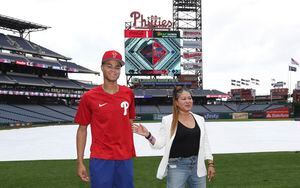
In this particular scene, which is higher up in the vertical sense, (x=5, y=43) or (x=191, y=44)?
(x=191, y=44)

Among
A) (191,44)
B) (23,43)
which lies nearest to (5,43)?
(23,43)

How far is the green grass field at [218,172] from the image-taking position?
8562mm

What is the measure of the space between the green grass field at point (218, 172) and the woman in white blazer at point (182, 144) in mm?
3655

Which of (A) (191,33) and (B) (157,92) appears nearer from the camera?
(B) (157,92)

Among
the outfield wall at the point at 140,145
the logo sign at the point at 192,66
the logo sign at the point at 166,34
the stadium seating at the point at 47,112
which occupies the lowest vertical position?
the stadium seating at the point at 47,112

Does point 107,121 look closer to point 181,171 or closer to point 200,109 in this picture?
point 181,171

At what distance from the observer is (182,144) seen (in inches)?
186

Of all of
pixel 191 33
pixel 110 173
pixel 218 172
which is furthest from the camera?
pixel 191 33

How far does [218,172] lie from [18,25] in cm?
7115

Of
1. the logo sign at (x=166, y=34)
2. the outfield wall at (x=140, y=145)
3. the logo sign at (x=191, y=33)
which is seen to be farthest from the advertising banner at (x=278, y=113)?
the outfield wall at (x=140, y=145)

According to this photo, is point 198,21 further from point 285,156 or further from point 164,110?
point 285,156

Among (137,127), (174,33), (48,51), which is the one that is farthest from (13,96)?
(137,127)

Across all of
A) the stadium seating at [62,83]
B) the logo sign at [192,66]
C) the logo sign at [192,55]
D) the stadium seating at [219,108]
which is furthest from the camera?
the logo sign at [192,66]

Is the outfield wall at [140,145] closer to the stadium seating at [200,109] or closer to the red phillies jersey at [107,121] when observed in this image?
the red phillies jersey at [107,121]
